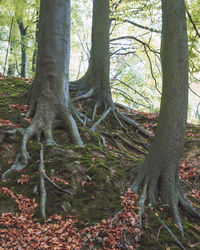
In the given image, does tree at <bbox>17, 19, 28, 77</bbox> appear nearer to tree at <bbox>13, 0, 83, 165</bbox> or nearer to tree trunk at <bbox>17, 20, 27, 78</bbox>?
tree trunk at <bbox>17, 20, 27, 78</bbox>

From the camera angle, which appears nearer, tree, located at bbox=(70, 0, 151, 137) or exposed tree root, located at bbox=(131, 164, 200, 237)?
exposed tree root, located at bbox=(131, 164, 200, 237)

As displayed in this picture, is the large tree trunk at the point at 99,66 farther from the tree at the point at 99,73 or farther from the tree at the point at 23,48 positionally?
the tree at the point at 23,48

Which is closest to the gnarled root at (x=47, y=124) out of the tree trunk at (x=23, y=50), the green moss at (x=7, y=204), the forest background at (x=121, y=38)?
the green moss at (x=7, y=204)

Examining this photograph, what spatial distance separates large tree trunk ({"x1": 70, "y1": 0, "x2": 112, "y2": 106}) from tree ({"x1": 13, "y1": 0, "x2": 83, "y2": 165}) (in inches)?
77.8

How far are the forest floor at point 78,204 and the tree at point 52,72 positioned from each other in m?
0.34

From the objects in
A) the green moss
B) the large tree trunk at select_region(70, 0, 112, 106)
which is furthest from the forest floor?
the large tree trunk at select_region(70, 0, 112, 106)

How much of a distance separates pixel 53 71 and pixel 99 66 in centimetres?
271

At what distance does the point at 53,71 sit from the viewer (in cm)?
539

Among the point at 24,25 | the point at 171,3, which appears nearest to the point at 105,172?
the point at 171,3

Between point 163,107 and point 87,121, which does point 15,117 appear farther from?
point 163,107

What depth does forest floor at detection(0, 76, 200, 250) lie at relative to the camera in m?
2.82

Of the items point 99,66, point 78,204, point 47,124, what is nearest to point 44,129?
point 47,124

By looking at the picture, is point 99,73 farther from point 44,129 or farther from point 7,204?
point 7,204

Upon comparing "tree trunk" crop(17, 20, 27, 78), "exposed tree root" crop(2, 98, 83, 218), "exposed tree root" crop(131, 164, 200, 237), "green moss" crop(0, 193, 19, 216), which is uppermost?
"tree trunk" crop(17, 20, 27, 78)
